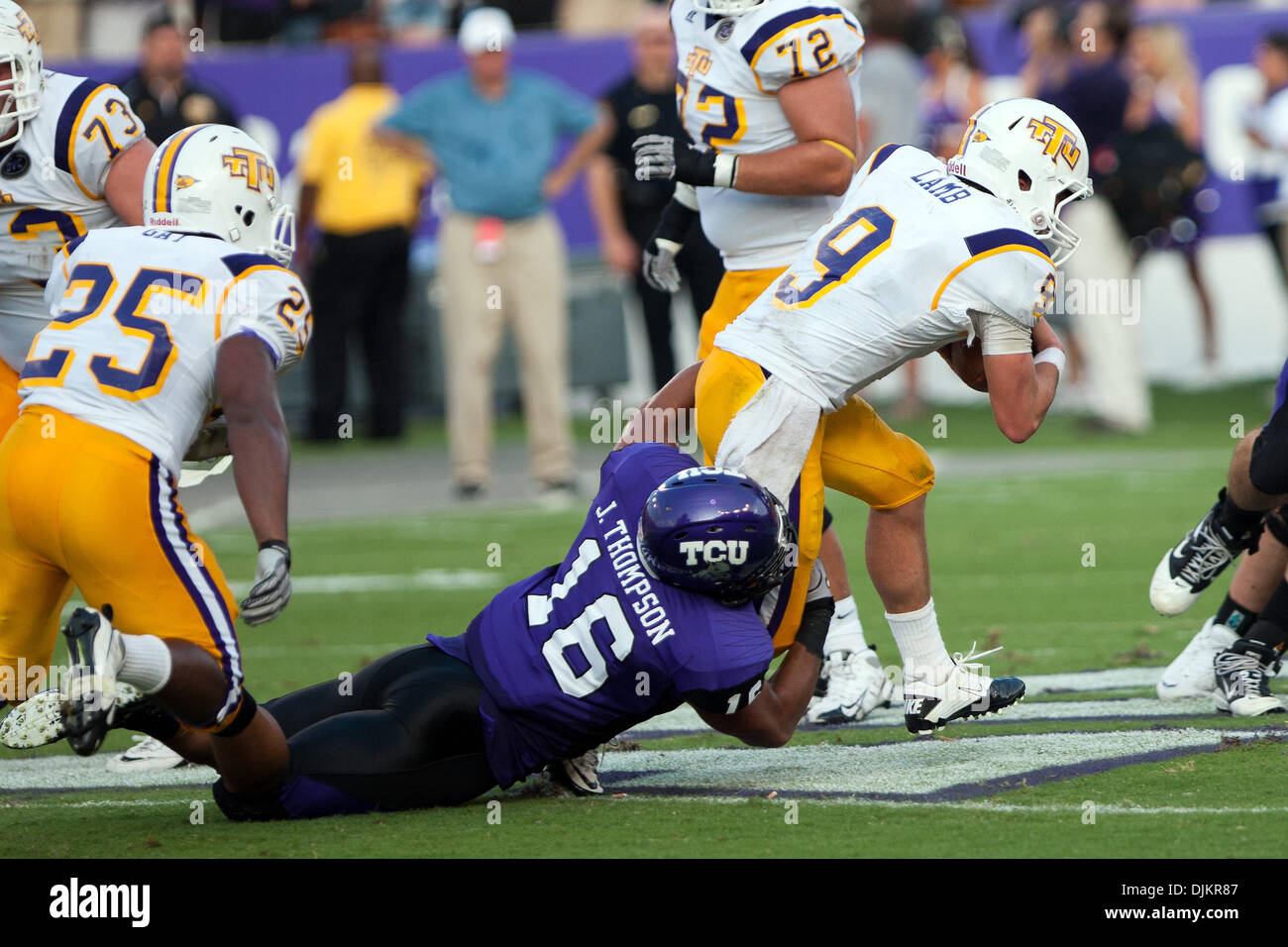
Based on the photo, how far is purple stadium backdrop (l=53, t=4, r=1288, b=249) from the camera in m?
13.5

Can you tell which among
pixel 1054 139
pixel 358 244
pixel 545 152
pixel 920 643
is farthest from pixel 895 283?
pixel 358 244

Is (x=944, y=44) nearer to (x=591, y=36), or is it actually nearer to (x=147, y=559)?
(x=591, y=36)

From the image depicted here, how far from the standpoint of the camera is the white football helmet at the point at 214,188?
424cm

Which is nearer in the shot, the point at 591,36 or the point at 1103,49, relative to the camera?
the point at 1103,49

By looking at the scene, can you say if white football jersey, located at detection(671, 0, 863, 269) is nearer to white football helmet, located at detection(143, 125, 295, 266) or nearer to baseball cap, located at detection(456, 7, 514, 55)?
white football helmet, located at detection(143, 125, 295, 266)

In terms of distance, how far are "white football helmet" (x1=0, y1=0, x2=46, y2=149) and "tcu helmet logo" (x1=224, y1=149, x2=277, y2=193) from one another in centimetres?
92

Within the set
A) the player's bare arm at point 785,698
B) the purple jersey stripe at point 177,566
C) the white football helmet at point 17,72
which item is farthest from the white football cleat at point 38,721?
the white football helmet at point 17,72

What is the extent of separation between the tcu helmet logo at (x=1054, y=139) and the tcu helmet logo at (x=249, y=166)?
1.83m

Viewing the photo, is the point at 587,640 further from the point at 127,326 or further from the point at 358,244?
the point at 358,244

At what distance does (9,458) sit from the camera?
3936mm

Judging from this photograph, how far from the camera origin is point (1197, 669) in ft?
16.8
